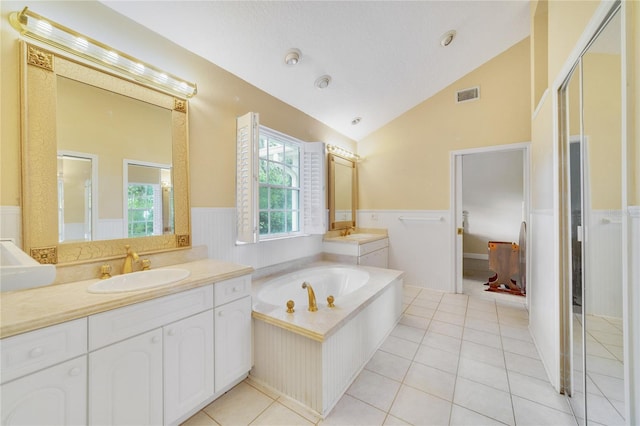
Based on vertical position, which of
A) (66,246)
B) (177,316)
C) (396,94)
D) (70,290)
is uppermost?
(396,94)

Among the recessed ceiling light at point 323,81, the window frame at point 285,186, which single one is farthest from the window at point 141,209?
the recessed ceiling light at point 323,81

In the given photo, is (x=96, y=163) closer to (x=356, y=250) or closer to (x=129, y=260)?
(x=129, y=260)

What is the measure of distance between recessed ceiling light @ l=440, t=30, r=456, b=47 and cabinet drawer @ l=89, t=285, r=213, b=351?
316cm

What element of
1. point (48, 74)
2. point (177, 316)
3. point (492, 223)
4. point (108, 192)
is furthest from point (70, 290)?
point (492, 223)

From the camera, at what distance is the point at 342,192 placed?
387 centimetres

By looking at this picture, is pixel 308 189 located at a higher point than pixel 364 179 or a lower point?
lower

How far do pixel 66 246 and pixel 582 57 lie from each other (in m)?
2.96

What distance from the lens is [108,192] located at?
1539 millimetres

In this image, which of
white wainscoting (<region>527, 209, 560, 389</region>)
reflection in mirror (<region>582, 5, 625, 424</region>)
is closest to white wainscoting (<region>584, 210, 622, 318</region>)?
reflection in mirror (<region>582, 5, 625, 424</region>)

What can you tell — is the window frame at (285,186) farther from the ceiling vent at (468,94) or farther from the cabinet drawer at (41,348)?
the ceiling vent at (468,94)

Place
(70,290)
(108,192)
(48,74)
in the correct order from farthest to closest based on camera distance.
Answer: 1. (108,192)
2. (48,74)
3. (70,290)

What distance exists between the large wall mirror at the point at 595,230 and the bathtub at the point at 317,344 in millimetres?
1212

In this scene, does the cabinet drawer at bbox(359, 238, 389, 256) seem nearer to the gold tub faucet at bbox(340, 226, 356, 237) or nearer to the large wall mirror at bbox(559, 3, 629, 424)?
the gold tub faucet at bbox(340, 226, 356, 237)

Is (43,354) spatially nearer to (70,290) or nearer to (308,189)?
(70,290)
